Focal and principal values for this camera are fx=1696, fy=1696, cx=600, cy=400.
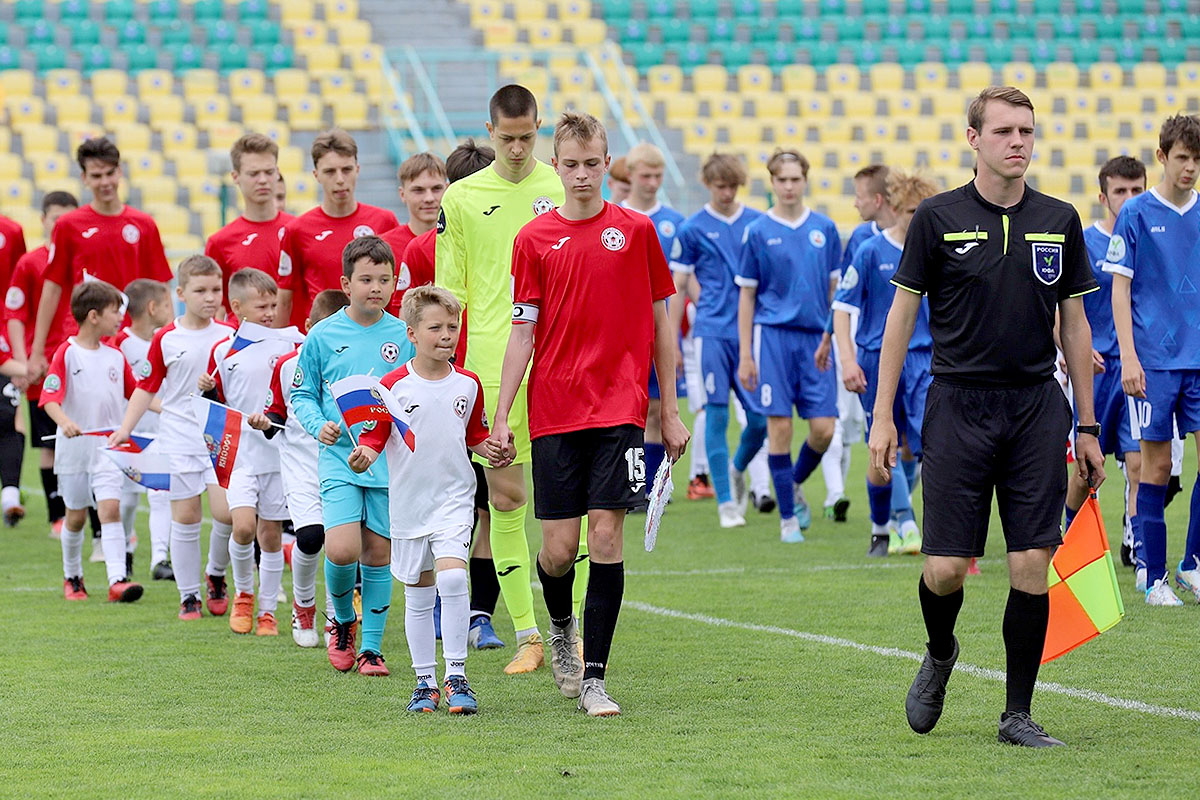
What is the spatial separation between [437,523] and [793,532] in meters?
4.96

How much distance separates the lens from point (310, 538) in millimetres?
6961

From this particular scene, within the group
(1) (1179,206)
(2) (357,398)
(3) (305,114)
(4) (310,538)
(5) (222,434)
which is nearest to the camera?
(2) (357,398)

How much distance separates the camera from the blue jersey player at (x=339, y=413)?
21.2 feet

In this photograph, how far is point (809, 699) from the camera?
585 cm

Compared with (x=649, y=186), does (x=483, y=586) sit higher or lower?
lower

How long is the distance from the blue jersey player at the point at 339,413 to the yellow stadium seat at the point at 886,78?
69.8 ft

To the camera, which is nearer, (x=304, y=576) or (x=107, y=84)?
(x=304, y=576)

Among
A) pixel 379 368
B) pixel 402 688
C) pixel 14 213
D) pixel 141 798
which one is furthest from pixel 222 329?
pixel 14 213

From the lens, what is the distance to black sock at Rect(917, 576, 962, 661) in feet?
17.0

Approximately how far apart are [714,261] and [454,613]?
6.15 metres

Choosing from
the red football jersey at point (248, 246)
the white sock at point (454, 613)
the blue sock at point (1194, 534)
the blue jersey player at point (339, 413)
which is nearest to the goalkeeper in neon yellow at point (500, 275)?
the blue jersey player at point (339, 413)

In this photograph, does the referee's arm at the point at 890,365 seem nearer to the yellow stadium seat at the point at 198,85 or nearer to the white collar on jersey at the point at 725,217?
the white collar on jersey at the point at 725,217

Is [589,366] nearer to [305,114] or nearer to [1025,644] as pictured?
[1025,644]

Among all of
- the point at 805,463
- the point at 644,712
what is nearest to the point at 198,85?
the point at 805,463
